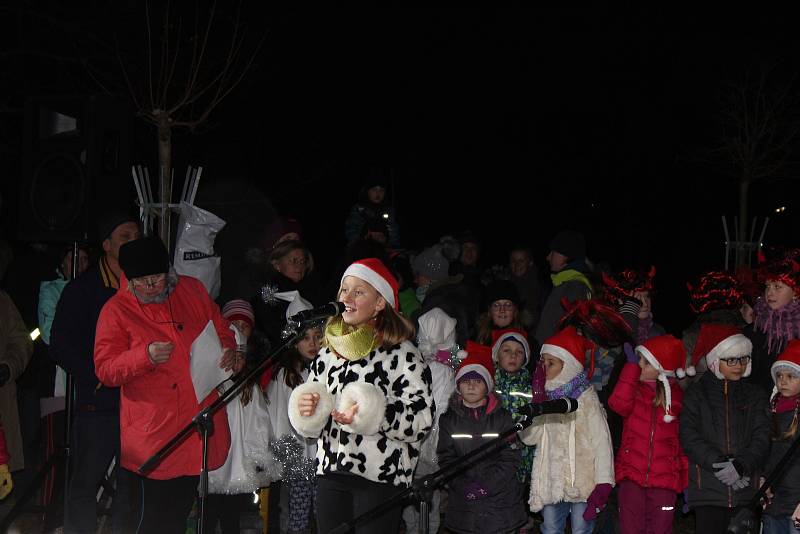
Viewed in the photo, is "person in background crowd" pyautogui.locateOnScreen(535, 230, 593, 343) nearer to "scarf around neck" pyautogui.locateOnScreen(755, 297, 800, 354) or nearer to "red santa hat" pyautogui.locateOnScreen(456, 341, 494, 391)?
"red santa hat" pyautogui.locateOnScreen(456, 341, 494, 391)

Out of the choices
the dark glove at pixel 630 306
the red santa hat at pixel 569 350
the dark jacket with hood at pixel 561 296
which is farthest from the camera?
the dark jacket with hood at pixel 561 296

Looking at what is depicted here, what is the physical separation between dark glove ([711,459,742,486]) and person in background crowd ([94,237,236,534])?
10.1 feet

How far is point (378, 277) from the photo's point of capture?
4250 millimetres

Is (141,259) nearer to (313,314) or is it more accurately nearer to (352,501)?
(313,314)

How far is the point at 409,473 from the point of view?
4.14m

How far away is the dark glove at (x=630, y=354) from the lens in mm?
6353

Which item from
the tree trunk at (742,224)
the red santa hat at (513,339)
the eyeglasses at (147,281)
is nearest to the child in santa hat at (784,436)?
the red santa hat at (513,339)

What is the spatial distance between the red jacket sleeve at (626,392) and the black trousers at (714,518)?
780 mm

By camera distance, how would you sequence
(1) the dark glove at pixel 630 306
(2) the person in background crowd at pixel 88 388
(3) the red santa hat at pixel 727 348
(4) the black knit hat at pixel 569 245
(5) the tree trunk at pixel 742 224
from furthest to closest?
1. (5) the tree trunk at pixel 742 224
2. (4) the black knit hat at pixel 569 245
3. (1) the dark glove at pixel 630 306
4. (3) the red santa hat at pixel 727 348
5. (2) the person in background crowd at pixel 88 388

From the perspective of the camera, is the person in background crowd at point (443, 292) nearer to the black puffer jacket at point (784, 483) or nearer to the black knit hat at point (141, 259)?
the black puffer jacket at point (784, 483)

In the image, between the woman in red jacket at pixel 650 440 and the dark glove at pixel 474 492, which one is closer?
the dark glove at pixel 474 492

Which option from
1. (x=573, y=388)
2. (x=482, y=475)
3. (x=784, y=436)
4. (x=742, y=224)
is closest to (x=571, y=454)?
(x=573, y=388)

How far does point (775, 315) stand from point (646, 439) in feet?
4.11

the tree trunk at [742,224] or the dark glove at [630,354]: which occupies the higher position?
the tree trunk at [742,224]
